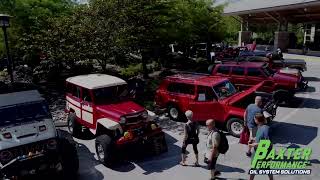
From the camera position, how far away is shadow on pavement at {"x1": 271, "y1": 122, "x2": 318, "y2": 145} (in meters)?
11.6

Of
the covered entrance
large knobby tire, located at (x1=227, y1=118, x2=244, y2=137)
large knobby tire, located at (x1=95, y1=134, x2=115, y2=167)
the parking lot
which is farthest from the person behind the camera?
the covered entrance

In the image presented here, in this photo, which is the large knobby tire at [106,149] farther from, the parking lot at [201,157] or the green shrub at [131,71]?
the green shrub at [131,71]

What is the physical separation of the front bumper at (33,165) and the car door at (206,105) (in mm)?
6002

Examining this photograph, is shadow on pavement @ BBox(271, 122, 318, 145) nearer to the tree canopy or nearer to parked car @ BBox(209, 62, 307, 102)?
parked car @ BBox(209, 62, 307, 102)

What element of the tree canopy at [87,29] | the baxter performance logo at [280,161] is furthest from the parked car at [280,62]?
the baxter performance logo at [280,161]

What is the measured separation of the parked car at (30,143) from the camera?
8.32 m

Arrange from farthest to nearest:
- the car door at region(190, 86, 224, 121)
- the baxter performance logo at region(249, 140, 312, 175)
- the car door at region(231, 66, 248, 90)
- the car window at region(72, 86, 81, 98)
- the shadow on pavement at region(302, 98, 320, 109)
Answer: the car door at region(231, 66, 248, 90)
the shadow on pavement at region(302, 98, 320, 109)
the car door at region(190, 86, 224, 121)
the car window at region(72, 86, 81, 98)
the baxter performance logo at region(249, 140, 312, 175)

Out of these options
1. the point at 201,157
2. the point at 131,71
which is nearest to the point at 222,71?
the point at 131,71

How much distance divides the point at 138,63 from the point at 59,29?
8.81 m

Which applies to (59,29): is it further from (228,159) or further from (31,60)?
(228,159)

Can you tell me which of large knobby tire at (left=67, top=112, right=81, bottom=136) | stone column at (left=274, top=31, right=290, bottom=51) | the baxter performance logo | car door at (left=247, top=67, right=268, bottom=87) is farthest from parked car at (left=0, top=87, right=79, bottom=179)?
stone column at (left=274, top=31, right=290, bottom=51)

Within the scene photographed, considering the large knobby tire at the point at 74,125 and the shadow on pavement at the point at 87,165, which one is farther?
the large knobby tire at the point at 74,125

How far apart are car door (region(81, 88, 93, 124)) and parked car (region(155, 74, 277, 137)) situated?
4.01 metres

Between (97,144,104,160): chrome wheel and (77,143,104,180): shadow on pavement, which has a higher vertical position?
(97,144,104,160): chrome wheel
